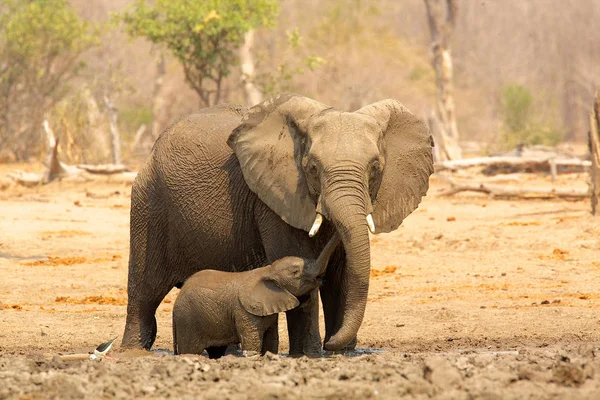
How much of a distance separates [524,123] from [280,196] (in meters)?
26.4

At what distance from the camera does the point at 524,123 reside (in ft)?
107

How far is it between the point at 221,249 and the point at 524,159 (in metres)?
14.5

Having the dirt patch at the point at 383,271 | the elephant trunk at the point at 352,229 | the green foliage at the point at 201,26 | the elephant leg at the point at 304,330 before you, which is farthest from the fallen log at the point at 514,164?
the elephant trunk at the point at 352,229

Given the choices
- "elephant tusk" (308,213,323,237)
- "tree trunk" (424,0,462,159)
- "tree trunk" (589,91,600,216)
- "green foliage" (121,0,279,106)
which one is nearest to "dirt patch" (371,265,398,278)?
"tree trunk" (589,91,600,216)

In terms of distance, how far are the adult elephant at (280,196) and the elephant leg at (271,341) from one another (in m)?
0.11

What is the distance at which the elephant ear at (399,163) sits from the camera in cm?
727

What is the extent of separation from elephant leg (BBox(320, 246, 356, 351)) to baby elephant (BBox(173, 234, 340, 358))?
0.25 meters

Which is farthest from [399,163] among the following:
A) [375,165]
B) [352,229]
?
[352,229]

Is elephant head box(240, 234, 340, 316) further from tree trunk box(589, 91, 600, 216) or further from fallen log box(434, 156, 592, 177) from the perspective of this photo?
fallen log box(434, 156, 592, 177)

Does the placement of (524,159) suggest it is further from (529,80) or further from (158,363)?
(529,80)

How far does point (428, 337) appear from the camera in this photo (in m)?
9.13

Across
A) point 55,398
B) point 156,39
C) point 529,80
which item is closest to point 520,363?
point 55,398

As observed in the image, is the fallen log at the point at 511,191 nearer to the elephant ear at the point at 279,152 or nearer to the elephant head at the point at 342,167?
the elephant head at the point at 342,167

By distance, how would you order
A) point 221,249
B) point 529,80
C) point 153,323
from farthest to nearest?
point 529,80 → point 153,323 → point 221,249
